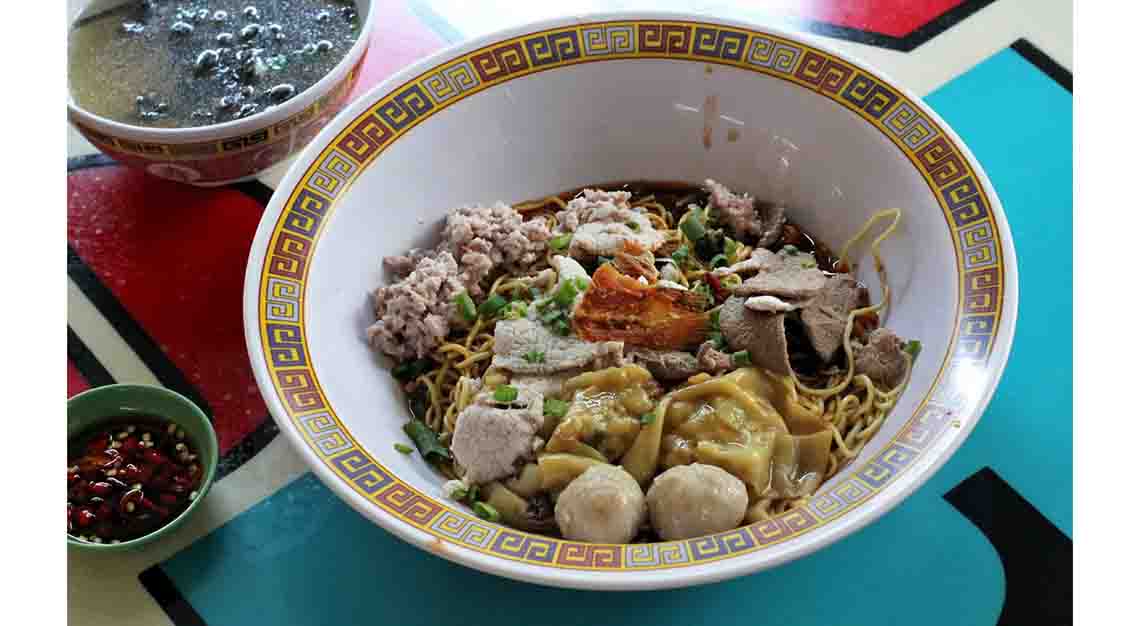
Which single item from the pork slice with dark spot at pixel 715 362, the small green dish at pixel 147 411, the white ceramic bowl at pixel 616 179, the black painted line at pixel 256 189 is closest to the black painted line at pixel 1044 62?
the white ceramic bowl at pixel 616 179

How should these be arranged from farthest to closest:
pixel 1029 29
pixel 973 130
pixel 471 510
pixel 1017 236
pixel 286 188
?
pixel 1029 29 → pixel 973 130 → pixel 1017 236 → pixel 286 188 → pixel 471 510

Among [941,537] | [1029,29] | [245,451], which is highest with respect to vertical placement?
[1029,29]

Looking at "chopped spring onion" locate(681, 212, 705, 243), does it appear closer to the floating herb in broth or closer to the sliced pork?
the sliced pork

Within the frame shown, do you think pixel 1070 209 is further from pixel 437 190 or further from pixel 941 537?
pixel 437 190

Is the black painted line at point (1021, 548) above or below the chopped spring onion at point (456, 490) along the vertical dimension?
above

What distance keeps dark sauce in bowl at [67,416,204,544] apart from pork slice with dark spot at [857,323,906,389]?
5.51 feet

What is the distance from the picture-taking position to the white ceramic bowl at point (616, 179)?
6.68 feet

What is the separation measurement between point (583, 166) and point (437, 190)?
1.55ft

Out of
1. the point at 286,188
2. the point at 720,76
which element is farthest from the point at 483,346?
the point at 720,76

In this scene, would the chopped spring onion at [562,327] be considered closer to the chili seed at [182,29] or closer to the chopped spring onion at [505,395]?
the chopped spring onion at [505,395]

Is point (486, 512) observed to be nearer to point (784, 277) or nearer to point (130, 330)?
point (784, 277)

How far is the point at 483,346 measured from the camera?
268cm

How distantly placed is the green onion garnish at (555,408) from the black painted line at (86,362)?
131 centimetres

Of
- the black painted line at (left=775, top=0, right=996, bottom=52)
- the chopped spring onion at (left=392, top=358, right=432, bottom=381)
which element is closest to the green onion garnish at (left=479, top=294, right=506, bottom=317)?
the chopped spring onion at (left=392, top=358, right=432, bottom=381)
